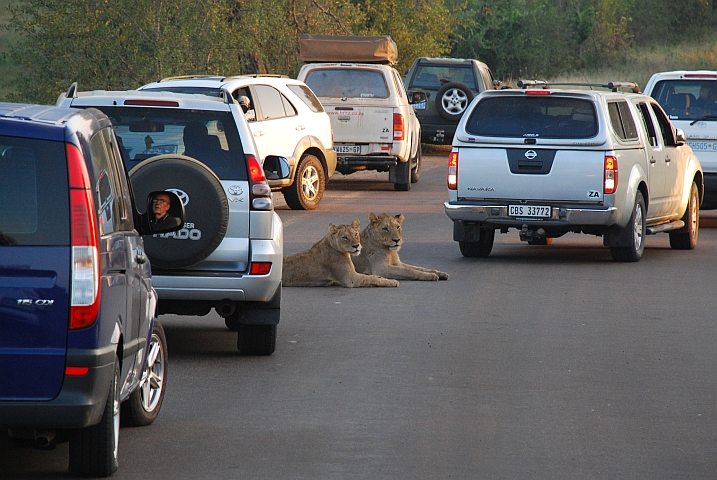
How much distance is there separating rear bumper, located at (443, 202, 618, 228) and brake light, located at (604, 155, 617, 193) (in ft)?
0.69

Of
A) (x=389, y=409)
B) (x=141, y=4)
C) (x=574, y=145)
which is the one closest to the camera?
(x=389, y=409)

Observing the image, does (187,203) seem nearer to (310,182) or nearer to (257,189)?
(257,189)

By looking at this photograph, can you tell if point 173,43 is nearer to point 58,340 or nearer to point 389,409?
point 389,409

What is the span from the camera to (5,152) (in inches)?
202

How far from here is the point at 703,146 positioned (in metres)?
18.1

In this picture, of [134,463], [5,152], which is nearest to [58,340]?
[5,152]

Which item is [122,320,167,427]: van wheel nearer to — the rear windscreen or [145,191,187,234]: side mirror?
[145,191,187,234]: side mirror

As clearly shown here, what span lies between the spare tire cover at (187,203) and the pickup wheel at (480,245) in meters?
6.84

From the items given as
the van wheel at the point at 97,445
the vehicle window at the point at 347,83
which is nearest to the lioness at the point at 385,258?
the van wheel at the point at 97,445

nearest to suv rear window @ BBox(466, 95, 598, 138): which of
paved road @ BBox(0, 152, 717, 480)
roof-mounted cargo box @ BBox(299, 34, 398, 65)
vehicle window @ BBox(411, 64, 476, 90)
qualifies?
paved road @ BBox(0, 152, 717, 480)

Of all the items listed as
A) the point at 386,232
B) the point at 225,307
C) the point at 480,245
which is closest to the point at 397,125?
the point at 480,245

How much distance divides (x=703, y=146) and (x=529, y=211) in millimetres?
5097

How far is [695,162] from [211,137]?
9535 millimetres

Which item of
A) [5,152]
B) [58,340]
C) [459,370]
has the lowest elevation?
[459,370]
